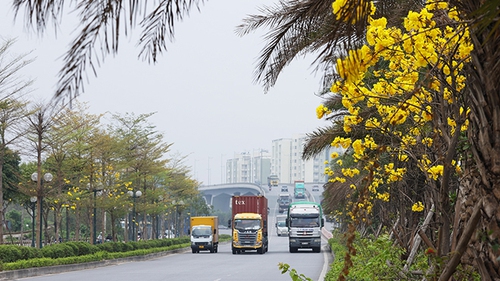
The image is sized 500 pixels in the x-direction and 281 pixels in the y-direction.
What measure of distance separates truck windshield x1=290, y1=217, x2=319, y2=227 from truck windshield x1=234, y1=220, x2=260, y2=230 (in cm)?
261

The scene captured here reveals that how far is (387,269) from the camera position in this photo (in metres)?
10.0

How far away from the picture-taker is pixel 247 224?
48.9 metres

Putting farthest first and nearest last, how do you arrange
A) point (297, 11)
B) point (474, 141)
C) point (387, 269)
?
point (387, 269) < point (297, 11) < point (474, 141)

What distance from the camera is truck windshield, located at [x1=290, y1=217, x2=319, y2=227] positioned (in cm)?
5006

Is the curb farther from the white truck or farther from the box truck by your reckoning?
the box truck

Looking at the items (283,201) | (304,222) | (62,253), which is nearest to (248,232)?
(304,222)

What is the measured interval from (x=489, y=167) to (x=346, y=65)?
1.63m

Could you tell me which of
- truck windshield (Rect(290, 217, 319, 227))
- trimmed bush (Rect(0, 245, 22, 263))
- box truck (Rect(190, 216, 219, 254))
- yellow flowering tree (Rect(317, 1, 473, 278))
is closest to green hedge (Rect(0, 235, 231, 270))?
trimmed bush (Rect(0, 245, 22, 263))

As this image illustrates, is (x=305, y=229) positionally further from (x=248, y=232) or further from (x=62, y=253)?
(x=62, y=253)

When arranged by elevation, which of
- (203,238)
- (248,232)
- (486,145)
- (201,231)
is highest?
(486,145)

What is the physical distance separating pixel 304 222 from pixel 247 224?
393 cm

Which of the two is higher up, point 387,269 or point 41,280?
point 387,269

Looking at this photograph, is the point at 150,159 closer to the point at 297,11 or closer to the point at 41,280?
the point at 41,280

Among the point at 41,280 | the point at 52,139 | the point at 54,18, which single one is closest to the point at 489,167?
the point at 54,18
